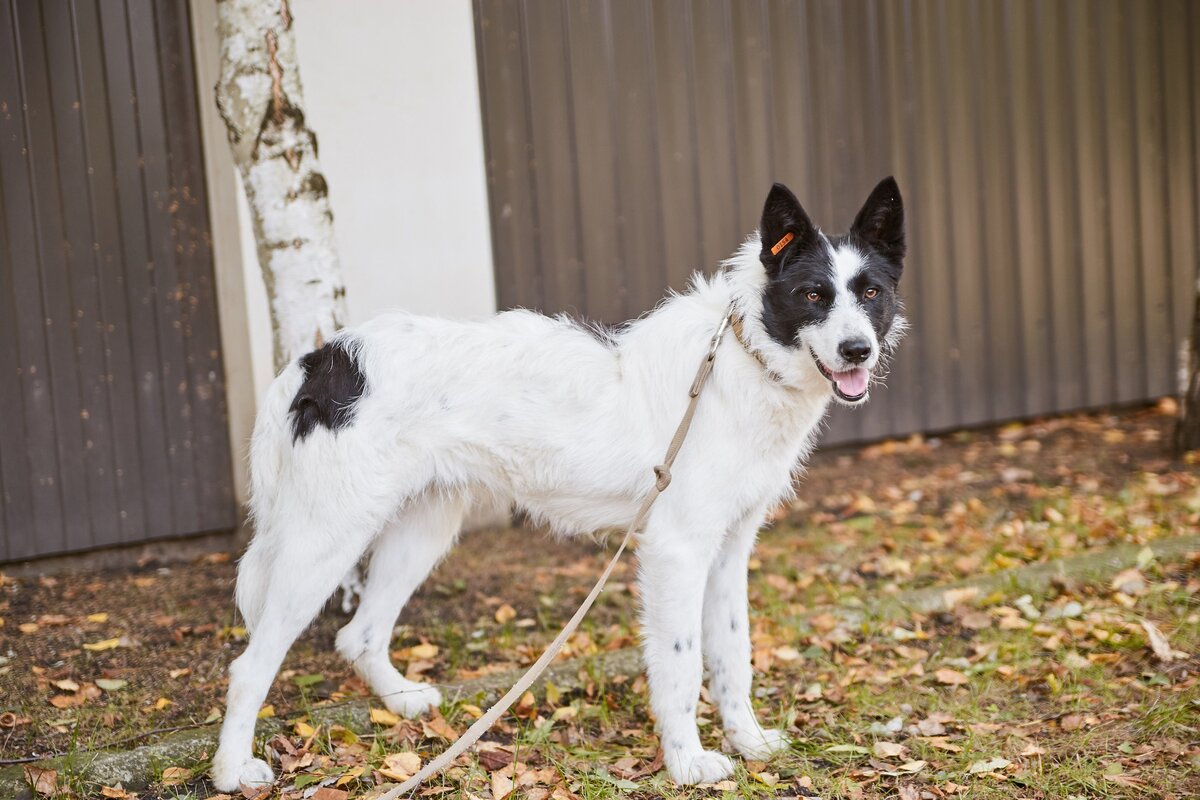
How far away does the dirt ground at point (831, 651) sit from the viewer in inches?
126

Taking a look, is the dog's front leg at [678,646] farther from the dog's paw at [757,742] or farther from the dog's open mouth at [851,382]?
the dog's open mouth at [851,382]

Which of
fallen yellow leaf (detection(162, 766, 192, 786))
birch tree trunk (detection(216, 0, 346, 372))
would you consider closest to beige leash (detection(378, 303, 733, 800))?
fallen yellow leaf (detection(162, 766, 192, 786))

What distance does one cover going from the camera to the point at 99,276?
516 cm

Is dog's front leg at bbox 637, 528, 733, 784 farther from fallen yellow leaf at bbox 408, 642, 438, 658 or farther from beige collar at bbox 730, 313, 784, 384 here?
fallen yellow leaf at bbox 408, 642, 438, 658

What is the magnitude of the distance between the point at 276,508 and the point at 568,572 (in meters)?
1.92

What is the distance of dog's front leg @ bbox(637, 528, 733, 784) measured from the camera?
123 inches

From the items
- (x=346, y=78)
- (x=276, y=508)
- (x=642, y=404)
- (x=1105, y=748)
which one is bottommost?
(x=1105, y=748)

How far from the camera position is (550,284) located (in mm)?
6020

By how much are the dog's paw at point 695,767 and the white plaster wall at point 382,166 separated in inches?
116

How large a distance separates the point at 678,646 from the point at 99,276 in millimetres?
3520

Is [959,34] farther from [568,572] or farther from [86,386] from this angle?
[86,386]

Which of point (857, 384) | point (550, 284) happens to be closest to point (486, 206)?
point (550, 284)

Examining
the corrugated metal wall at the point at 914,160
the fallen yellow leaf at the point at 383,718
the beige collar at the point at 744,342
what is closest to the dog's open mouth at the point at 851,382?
the beige collar at the point at 744,342

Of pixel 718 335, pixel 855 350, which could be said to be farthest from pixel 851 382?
pixel 718 335
